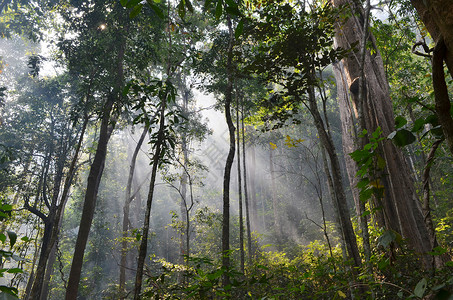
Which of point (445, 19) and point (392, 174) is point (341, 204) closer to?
point (392, 174)

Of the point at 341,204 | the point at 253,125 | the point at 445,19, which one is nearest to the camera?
the point at 445,19

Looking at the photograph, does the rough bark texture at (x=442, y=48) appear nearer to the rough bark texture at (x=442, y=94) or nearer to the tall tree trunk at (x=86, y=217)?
the rough bark texture at (x=442, y=94)

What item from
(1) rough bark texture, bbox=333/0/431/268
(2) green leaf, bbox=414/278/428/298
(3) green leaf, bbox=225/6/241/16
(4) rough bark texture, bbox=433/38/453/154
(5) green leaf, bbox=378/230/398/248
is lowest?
(2) green leaf, bbox=414/278/428/298

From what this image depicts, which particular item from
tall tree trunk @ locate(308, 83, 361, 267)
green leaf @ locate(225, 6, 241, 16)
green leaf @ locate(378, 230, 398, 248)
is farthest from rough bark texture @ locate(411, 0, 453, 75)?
tall tree trunk @ locate(308, 83, 361, 267)

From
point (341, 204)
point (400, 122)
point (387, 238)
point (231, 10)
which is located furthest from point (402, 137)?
point (341, 204)

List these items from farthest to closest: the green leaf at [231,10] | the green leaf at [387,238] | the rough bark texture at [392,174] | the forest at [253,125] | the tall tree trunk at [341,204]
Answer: the rough bark texture at [392,174], the tall tree trunk at [341,204], the forest at [253,125], the green leaf at [387,238], the green leaf at [231,10]

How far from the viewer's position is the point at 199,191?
38.4 metres

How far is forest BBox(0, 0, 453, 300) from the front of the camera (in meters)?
1.48

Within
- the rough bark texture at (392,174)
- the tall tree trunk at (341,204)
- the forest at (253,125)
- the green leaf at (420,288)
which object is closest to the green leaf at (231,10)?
the forest at (253,125)

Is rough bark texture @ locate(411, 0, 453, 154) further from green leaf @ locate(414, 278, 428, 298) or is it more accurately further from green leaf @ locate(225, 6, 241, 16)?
green leaf @ locate(225, 6, 241, 16)

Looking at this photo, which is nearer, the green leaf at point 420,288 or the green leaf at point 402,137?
the green leaf at point 420,288

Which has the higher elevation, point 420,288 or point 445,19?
point 445,19

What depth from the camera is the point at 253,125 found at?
7.56 metres

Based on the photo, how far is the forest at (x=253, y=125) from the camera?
4.87 feet
